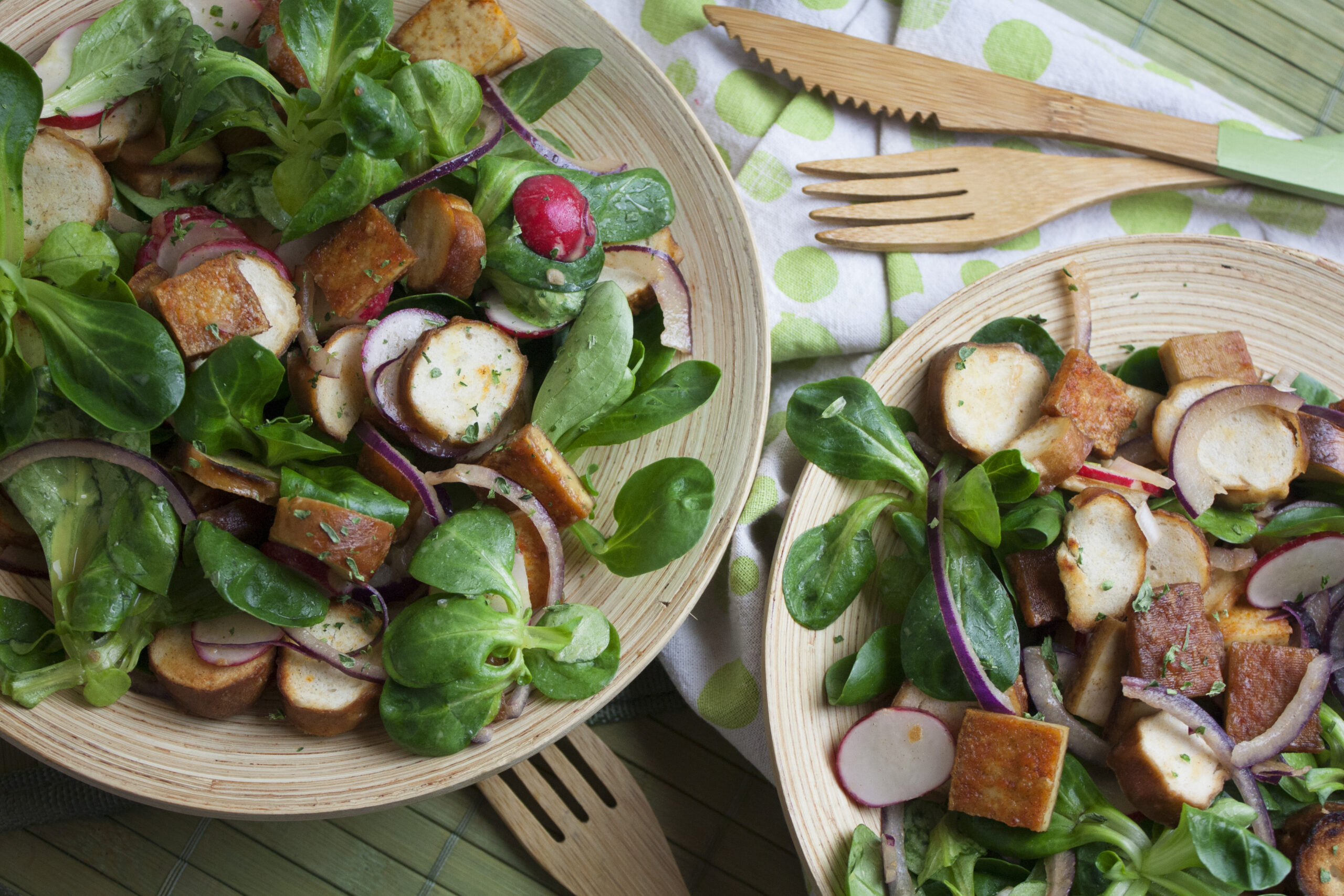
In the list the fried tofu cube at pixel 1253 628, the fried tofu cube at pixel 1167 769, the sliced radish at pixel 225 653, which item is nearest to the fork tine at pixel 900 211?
the fried tofu cube at pixel 1253 628

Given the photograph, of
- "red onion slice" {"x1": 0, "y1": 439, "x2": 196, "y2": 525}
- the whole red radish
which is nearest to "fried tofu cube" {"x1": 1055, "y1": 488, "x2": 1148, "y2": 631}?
the whole red radish

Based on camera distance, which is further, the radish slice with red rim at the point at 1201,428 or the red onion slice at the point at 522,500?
the radish slice with red rim at the point at 1201,428

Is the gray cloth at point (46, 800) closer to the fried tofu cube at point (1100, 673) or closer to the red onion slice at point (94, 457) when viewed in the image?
the red onion slice at point (94, 457)

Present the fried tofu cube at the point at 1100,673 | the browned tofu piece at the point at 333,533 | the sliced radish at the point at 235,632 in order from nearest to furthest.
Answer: the browned tofu piece at the point at 333,533 < the sliced radish at the point at 235,632 < the fried tofu cube at the point at 1100,673

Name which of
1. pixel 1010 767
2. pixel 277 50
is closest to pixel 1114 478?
pixel 1010 767

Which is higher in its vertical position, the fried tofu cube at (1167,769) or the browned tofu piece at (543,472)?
the browned tofu piece at (543,472)
